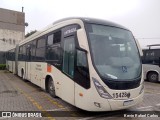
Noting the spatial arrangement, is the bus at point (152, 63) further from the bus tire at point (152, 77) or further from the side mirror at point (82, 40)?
the side mirror at point (82, 40)

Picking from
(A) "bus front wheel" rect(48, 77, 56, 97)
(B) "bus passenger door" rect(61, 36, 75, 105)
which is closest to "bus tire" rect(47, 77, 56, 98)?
(A) "bus front wheel" rect(48, 77, 56, 97)

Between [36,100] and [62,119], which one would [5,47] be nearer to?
[36,100]

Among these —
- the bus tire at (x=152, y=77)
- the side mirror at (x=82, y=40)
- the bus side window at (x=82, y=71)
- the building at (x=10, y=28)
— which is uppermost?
the building at (x=10, y=28)

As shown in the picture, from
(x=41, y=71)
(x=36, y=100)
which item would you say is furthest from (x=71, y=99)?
(x=41, y=71)

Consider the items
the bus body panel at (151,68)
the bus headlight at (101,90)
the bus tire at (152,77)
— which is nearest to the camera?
the bus headlight at (101,90)

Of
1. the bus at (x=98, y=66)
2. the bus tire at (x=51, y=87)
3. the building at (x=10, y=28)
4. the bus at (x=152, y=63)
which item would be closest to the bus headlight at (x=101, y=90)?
the bus at (x=98, y=66)

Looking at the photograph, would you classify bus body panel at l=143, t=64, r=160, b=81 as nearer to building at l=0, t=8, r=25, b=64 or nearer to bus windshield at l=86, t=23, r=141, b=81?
bus windshield at l=86, t=23, r=141, b=81

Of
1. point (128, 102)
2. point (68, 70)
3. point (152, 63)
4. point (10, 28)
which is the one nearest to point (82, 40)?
point (68, 70)

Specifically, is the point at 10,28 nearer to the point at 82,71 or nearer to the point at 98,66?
the point at 82,71

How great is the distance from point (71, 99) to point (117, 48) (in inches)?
85.6

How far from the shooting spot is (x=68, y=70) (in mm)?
7188

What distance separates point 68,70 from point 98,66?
1.39 m

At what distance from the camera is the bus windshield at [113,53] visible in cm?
623

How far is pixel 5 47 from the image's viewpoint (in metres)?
39.0
